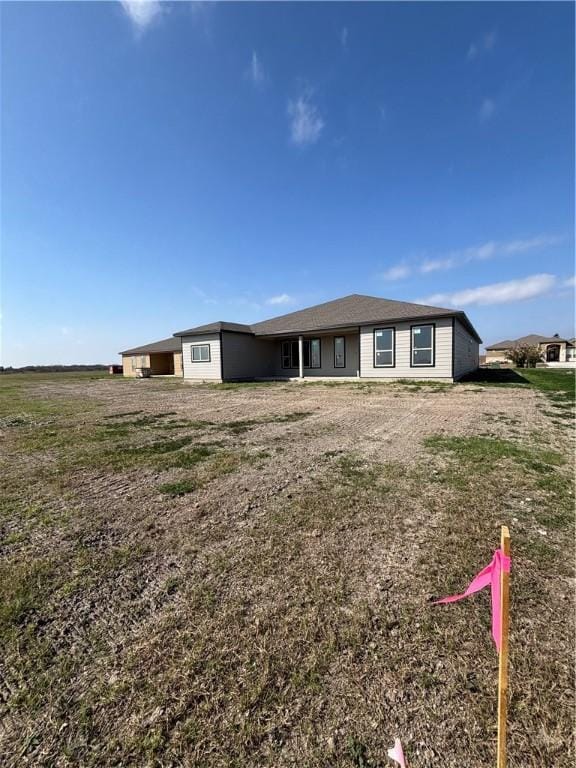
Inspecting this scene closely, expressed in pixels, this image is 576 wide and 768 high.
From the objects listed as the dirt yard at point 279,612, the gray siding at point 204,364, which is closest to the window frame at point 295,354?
the gray siding at point 204,364

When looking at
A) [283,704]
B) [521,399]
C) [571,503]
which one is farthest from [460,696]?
[521,399]

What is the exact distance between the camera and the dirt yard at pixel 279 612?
1.26 metres

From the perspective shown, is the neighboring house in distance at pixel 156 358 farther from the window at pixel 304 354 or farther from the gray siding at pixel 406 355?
the gray siding at pixel 406 355

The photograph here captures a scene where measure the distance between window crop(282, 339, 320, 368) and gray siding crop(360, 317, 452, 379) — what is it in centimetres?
388

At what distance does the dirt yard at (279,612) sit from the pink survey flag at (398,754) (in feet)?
0.09

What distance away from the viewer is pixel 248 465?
445cm

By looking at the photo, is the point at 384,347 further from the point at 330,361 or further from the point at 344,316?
the point at 330,361

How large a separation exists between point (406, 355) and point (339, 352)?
457 centimetres

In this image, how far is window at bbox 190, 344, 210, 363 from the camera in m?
18.9

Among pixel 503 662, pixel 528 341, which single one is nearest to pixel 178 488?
pixel 503 662

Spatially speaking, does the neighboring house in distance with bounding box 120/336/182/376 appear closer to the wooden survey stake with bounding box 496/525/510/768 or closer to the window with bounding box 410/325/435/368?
the window with bounding box 410/325/435/368

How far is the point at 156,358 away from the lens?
3020cm

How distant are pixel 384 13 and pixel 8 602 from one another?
1480cm

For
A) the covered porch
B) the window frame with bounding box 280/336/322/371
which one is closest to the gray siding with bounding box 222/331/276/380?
the covered porch
